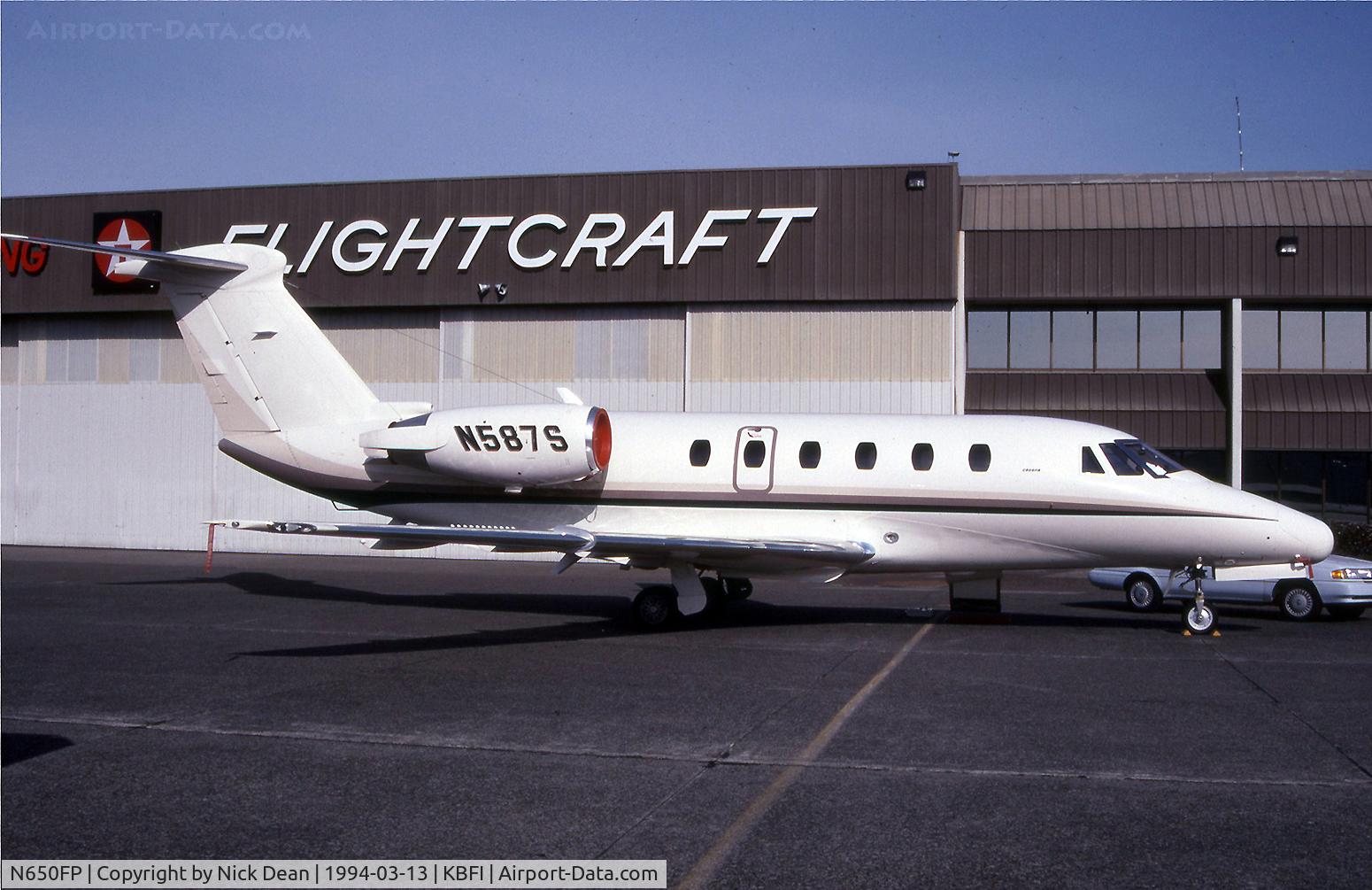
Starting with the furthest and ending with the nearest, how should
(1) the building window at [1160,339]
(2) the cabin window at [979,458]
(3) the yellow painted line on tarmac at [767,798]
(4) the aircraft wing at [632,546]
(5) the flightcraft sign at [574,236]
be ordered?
(1) the building window at [1160,339] < (5) the flightcraft sign at [574,236] < (2) the cabin window at [979,458] < (4) the aircraft wing at [632,546] < (3) the yellow painted line on tarmac at [767,798]

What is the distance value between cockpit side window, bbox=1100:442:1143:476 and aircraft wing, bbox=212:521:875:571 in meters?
3.42

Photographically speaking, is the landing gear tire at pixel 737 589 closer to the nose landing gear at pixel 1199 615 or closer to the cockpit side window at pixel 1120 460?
the cockpit side window at pixel 1120 460

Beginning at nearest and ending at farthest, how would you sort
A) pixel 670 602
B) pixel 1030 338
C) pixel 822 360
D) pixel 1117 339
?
pixel 670 602 < pixel 822 360 < pixel 1117 339 < pixel 1030 338

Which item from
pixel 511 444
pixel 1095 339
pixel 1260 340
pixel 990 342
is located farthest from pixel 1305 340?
pixel 511 444

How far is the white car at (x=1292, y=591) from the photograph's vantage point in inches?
697

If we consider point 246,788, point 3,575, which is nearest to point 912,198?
point 3,575

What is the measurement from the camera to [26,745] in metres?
8.77

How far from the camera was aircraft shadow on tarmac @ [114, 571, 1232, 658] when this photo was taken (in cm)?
1468

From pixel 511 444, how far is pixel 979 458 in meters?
6.42

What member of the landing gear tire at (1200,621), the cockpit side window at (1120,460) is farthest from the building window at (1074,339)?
the landing gear tire at (1200,621)

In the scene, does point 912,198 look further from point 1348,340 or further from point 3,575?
point 3,575

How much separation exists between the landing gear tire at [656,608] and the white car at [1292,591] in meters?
7.43

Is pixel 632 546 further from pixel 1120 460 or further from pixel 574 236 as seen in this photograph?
pixel 574 236
